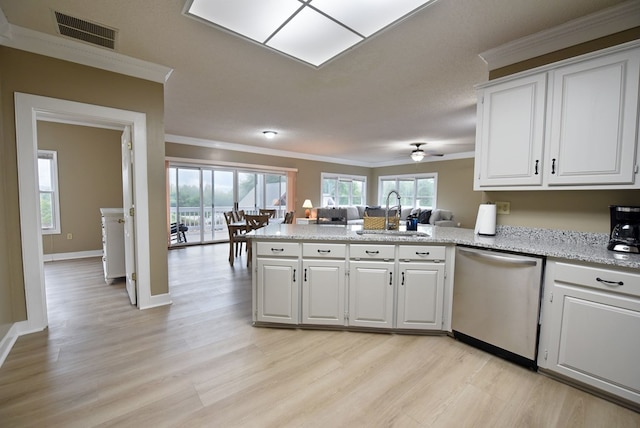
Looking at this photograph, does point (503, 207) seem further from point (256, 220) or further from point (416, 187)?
point (416, 187)

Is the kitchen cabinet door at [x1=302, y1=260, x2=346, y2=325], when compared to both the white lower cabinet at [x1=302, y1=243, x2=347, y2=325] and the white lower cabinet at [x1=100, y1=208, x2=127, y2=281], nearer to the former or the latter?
the white lower cabinet at [x1=302, y1=243, x2=347, y2=325]

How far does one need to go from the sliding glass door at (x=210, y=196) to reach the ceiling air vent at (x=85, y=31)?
4.24 m

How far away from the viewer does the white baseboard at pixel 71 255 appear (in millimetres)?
4824

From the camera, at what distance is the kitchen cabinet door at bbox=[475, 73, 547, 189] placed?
2117 mm

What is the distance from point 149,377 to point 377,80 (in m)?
3.36

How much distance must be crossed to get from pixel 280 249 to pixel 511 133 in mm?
2214

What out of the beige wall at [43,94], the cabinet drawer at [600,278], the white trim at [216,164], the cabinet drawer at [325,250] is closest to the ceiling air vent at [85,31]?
the beige wall at [43,94]

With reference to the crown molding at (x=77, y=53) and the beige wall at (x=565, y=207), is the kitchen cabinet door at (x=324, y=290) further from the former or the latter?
the crown molding at (x=77, y=53)

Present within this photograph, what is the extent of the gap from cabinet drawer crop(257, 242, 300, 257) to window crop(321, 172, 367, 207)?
6.73m

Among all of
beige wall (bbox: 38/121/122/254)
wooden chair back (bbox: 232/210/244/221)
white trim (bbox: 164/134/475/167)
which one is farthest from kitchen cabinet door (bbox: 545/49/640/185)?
beige wall (bbox: 38/121/122/254)

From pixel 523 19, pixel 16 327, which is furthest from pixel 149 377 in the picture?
pixel 523 19

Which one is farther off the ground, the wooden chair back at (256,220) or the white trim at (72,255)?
the wooden chair back at (256,220)

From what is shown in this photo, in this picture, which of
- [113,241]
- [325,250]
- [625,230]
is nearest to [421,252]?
[325,250]

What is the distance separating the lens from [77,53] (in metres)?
Result: 2.44
